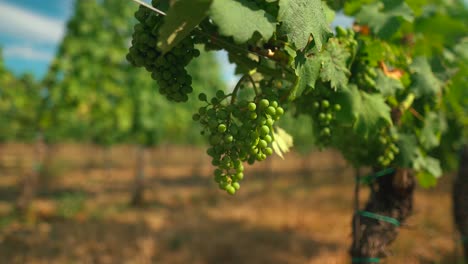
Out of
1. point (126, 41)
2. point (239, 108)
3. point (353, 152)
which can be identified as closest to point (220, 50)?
point (239, 108)

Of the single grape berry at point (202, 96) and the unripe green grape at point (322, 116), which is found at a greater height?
the unripe green grape at point (322, 116)

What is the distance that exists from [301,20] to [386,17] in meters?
1.02

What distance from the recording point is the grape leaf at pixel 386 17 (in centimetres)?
197

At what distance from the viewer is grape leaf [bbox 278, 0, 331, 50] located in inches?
46.9

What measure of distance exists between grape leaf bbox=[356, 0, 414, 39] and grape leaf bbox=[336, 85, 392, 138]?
382 mm

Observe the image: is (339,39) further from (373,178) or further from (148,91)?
(148,91)

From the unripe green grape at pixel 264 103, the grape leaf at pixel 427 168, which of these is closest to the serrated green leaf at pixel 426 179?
the grape leaf at pixel 427 168

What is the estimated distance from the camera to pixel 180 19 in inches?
43.1

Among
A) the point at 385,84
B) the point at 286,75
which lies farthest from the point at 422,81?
the point at 286,75

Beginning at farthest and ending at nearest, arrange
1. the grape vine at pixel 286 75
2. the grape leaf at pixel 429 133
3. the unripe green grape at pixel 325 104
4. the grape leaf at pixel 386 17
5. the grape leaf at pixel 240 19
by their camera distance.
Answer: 1. the grape leaf at pixel 429 133
2. the grape leaf at pixel 386 17
3. the unripe green grape at pixel 325 104
4. the grape vine at pixel 286 75
5. the grape leaf at pixel 240 19

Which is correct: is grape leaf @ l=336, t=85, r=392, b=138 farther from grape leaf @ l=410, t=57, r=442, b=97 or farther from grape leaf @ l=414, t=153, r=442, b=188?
grape leaf @ l=414, t=153, r=442, b=188

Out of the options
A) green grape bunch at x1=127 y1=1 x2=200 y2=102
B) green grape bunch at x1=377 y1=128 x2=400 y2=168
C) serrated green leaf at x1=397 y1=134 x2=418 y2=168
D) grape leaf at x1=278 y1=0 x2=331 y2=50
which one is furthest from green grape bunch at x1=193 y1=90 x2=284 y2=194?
serrated green leaf at x1=397 y1=134 x2=418 y2=168

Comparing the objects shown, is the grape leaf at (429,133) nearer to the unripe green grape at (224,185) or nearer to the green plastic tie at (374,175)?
the green plastic tie at (374,175)

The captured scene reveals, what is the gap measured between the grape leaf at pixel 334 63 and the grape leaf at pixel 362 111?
11cm
